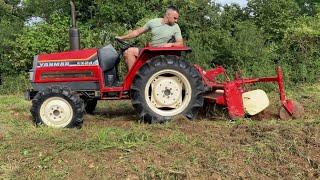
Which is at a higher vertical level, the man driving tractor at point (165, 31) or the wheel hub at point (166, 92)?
the man driving tractor at point (165, 31)

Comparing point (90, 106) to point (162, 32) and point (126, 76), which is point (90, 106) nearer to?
point (126, 76)

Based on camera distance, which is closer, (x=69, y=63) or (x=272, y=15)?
(x=69, y=63)

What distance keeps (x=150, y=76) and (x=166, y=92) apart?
335 millimetres

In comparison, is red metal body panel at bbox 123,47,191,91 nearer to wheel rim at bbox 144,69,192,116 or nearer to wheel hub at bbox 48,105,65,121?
wheel rim at bbox 144,69,192,116

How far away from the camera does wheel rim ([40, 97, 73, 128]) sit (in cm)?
738

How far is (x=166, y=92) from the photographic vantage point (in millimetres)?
7625

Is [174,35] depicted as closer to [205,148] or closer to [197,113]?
[197,113]

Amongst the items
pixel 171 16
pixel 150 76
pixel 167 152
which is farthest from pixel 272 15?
pixel 167 152

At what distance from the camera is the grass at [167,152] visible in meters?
5.49

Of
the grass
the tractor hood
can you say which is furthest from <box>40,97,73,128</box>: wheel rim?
the tractor hood

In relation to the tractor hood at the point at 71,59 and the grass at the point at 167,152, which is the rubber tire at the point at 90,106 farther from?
the grass at the point at 167,152

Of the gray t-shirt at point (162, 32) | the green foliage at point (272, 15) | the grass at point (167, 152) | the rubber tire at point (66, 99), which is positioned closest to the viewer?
the grass at point (167, 152)

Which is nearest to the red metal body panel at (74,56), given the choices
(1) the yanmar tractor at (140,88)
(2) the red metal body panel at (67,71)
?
(1) the yanmar tractor at (140,88)

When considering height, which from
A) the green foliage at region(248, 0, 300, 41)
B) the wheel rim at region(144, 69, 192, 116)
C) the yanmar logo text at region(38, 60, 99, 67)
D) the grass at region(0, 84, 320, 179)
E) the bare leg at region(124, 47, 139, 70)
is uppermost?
the green foliage at region(248, 0, 300, 41)
